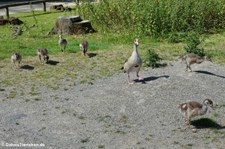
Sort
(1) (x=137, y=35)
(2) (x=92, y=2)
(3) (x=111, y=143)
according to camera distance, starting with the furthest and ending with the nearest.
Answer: (2) (x=92, y=2) → (1) (x=137, y=35) → (3) (x=111, y=143)

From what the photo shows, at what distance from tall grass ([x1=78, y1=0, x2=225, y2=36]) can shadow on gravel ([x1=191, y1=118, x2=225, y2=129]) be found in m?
10.7

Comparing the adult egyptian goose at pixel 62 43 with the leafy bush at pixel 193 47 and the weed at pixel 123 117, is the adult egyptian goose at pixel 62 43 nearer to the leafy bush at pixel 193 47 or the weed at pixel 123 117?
the leafy bush at pixel 193 47

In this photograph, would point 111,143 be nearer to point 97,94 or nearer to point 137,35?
point 97,94

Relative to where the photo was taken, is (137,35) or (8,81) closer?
(8,81)

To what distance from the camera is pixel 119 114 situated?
45.5ft

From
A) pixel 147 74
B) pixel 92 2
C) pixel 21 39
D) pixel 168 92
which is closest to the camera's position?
pixel 168 92

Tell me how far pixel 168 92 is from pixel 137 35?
9.45 metres

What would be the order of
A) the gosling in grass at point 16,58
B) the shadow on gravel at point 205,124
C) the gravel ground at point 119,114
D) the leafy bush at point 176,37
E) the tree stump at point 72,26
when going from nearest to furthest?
the gravel ground at point 119,114, the shadow on gravel at point 205,124, the gosling in grass at point 16,58, the leafy bush at point 176,37, the tree stump at point 72,26

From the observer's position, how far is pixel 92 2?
29.3m

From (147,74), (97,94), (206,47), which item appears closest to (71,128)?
(97,94)

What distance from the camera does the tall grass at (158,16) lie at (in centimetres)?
2397

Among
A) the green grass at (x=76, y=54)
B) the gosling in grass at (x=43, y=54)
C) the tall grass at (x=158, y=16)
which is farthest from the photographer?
the tall grass at (x=158, y=16)

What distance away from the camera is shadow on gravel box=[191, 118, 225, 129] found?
42.1 ft

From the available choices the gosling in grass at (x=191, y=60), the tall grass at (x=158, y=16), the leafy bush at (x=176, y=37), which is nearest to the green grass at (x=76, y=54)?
the leafy bush at (x=176, y=37)
